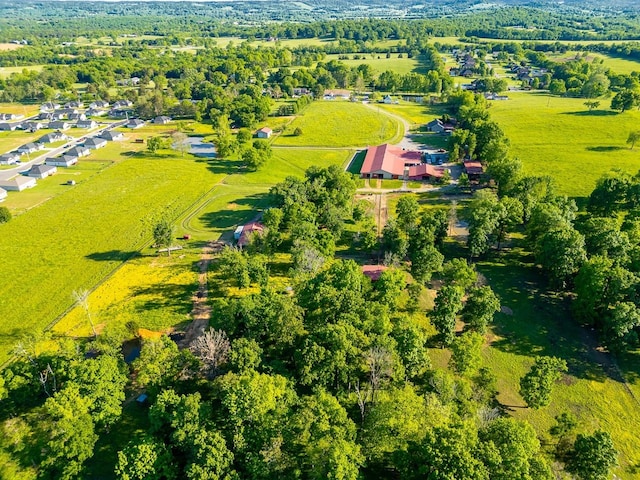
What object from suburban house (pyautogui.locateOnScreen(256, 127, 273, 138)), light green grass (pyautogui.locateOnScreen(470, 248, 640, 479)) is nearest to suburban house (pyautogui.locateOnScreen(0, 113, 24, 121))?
suburban house (pyautogui.locateOnScreen(256, 127, 273, 138))

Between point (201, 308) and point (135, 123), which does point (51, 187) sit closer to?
point (135, 123)

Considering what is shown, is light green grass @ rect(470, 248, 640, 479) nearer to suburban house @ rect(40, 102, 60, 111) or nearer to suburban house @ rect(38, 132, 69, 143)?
suburban house @ rect(38, 132, 69, 143)

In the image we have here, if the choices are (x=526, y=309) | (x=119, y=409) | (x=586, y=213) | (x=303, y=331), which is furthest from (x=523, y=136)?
(x=119, y=409)

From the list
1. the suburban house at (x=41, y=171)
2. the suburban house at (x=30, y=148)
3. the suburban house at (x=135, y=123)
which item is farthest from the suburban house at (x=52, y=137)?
the suburban house at (x=41, y=171)

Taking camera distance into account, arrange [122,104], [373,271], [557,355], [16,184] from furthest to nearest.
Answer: [122,104] → [16,184] → [373,271] → [557,355]

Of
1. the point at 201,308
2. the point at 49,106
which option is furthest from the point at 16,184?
the point at 49,106

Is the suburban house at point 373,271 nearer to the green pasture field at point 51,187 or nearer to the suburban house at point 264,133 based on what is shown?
the green pasture field at point 51,187

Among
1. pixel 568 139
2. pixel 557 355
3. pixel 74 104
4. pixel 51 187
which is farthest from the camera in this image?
pixel 74 104
